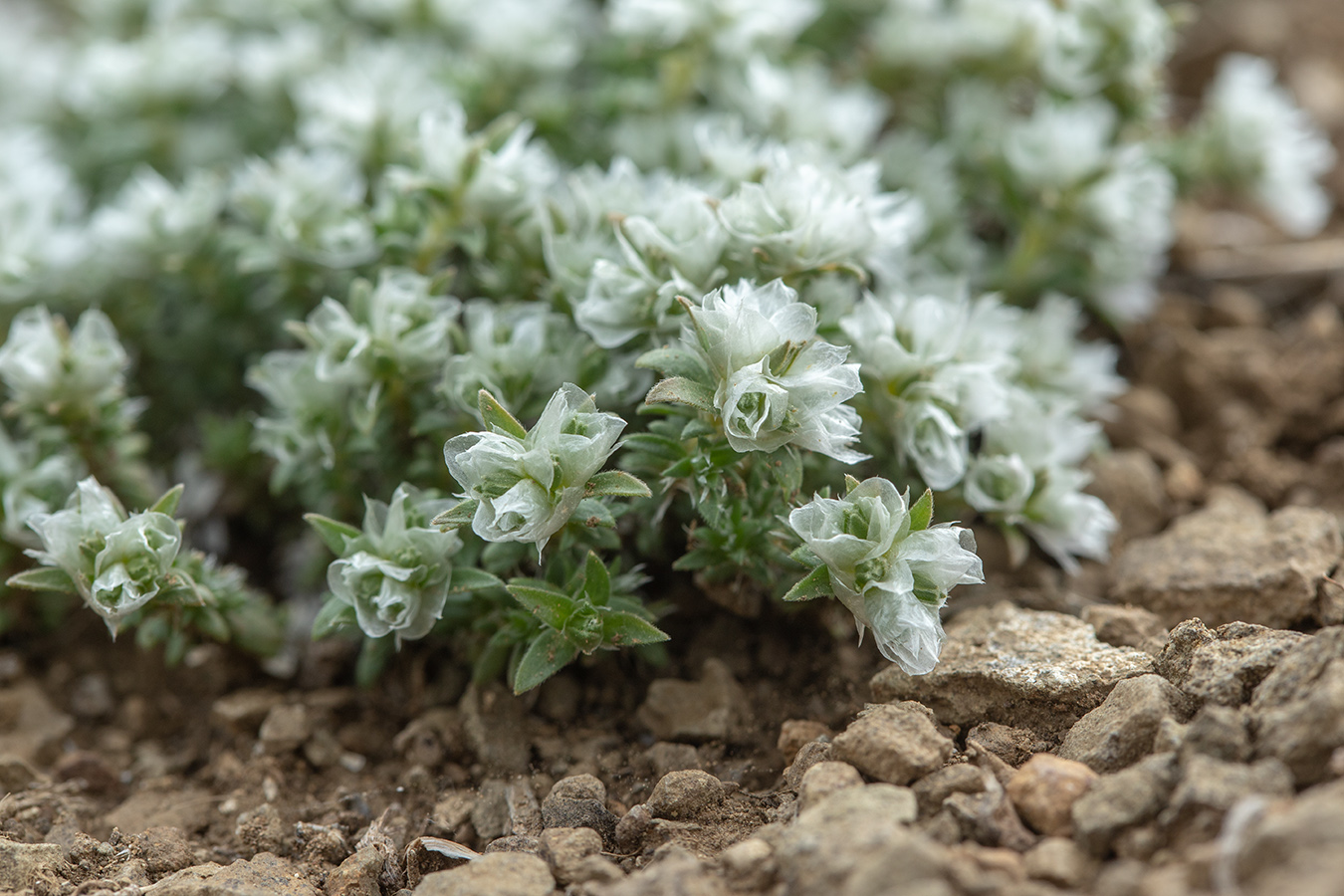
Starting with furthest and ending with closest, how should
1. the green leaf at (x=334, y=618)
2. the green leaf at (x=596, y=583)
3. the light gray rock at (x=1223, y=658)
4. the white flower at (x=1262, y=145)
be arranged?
the white flower at (x=1262, y=145) → the green leaf at (x=334, y=618) → the green leaf at (x=596, y=583) → the light gray rock at (x=1223, y=658)

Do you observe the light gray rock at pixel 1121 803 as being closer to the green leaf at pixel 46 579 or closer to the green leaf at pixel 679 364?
the green leaf at pixel 679 364

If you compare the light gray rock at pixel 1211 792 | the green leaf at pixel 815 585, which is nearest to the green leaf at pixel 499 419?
the green leaf at pixel 815 585

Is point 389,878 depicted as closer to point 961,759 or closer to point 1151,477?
point 961,759

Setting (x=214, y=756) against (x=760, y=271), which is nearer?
(x=760, y=271)

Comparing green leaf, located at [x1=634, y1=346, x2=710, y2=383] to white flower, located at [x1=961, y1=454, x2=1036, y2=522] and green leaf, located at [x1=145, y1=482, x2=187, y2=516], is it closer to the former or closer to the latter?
white flower, located at [x1=961, y1=454, x2=1036, y2=522]

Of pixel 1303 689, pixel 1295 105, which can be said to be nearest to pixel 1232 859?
pixel 1303 689

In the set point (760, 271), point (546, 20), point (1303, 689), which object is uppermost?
point (546, 20)
